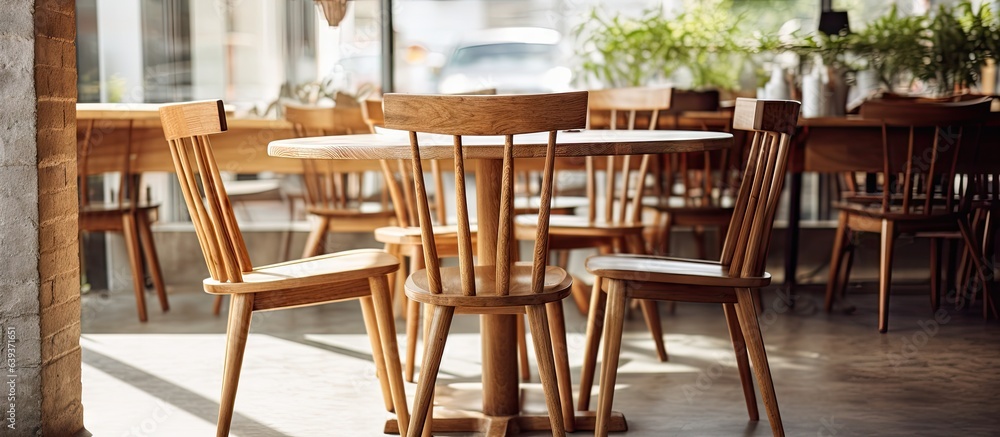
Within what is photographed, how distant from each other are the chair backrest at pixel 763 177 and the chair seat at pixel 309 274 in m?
0.83

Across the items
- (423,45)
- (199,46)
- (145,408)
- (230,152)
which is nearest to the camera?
(145,408)

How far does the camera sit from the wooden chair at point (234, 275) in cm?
212

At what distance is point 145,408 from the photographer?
2.64 meters

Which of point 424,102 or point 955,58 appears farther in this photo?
point 955,58

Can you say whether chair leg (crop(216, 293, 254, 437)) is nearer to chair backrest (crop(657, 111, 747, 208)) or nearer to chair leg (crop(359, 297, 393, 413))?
chair leg (crop(359, 297, 393, 413))

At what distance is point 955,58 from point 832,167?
1164 mm

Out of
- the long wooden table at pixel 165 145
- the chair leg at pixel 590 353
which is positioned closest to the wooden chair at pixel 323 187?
the long wooden table at pixel 165 145

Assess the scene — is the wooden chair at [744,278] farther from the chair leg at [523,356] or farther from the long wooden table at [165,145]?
the long wooden table at [165,145]

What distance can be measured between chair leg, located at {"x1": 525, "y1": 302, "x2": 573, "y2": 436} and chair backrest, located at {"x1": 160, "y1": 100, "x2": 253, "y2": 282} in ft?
2.23

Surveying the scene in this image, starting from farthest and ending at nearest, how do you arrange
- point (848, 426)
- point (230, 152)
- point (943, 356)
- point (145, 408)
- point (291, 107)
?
1. point (230, 152)
2. point (291, 107)
3. point (943, 356)
4. point (145, 408)
5. point (848, 426)

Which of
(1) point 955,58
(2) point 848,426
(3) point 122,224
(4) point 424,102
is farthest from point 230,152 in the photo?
(1) point 955,58

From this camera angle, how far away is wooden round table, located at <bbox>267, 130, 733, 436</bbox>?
2033mm

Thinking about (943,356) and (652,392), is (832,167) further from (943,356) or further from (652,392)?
(652,392)

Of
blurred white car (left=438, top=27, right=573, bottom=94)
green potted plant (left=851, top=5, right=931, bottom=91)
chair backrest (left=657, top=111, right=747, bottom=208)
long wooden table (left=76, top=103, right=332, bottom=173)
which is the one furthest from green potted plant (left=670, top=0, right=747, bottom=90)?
blurred white car (left=438, top=27, right=573, bottom=94)
